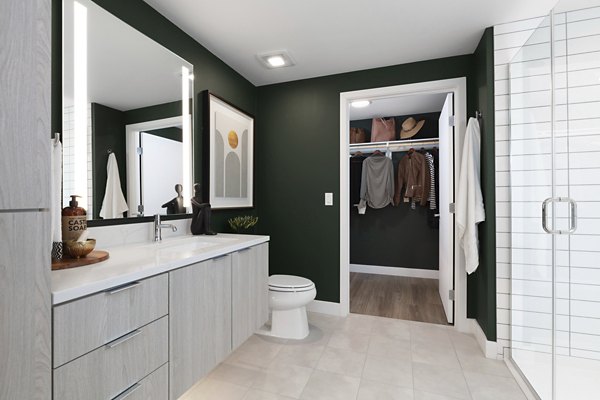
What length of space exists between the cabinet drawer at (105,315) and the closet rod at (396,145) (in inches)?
143

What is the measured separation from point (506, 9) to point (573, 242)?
1542 mm

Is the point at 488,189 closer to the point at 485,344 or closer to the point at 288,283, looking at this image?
the point at 485,344

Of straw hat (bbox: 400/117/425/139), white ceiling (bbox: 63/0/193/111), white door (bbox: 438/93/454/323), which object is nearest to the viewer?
white ceiling (bbox: 63/0/193/111)

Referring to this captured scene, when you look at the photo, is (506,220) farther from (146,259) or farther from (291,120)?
A: (146,259)

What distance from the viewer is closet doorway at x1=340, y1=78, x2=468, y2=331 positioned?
2.88 m

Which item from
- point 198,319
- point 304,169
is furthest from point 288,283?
point 304,169

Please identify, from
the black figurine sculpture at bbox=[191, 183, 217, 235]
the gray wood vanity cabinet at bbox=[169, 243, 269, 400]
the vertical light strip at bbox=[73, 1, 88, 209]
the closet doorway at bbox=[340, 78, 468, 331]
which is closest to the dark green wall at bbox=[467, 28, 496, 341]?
the closet doorway at bbox=[340, 78, 468, 331]

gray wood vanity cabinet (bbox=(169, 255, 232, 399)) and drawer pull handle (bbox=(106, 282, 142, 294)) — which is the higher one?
drawer pull handle (bbox=(106, 282, 142, 294))

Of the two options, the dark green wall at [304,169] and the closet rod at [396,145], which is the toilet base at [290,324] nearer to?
the dark green wall at [304,169]

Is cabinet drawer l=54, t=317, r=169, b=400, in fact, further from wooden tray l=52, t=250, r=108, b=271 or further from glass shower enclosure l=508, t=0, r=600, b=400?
glass shower enclosure l=508, t=0, r=600, b=400

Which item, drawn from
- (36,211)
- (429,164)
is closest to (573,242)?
(36,211)

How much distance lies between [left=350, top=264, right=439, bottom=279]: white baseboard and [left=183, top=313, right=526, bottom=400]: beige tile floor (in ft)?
5.71

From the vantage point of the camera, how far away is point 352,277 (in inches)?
170

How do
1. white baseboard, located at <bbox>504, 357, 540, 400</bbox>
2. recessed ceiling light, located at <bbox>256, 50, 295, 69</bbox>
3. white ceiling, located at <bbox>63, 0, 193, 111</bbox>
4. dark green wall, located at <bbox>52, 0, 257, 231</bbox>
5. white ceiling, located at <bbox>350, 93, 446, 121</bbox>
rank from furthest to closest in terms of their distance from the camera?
white ceiling, located at <bbox>350, 93, 446, 121</bbox>, recessed ceiling light, located at <bbox>256, 50, 295, 69</bbox>, white baseboard, located at <bbox>504, 357, 540, 400</bbox>, white ceiling, located at <bbox>63, 0, 193, 111</bbox>, dark green wall, located at <bbox>52, 0, 257, 231</bbox>
